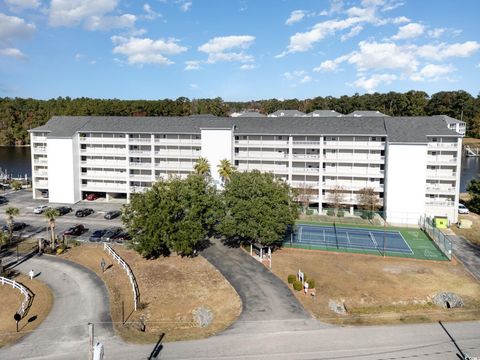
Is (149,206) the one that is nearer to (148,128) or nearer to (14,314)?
(14,314)

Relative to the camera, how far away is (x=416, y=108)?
145 metres

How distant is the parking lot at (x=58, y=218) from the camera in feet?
186

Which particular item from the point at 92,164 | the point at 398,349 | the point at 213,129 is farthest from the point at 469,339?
the point at 92,164

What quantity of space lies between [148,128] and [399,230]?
46.4m

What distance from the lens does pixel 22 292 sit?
37062mm

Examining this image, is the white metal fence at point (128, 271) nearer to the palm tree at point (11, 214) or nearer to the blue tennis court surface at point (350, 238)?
the palm tree at point (11, 214)

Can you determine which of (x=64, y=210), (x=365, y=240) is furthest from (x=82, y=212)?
(x=365, y=240)

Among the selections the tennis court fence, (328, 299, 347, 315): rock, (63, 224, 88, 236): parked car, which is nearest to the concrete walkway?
(328, 299, 347, 315): rock

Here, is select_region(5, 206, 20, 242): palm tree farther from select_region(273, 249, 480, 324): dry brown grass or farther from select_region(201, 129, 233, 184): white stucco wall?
select_region(273, 249, 480, 324): dry brown grass

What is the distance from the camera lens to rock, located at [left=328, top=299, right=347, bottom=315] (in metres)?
33.4

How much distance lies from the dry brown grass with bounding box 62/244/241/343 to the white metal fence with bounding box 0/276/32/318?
6925 mm

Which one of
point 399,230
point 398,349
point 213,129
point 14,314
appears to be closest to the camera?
point 398,349

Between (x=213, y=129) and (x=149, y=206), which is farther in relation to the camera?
Result: (x=213, y=129)

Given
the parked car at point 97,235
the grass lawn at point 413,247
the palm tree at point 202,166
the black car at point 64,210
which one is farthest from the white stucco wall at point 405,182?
the black car at point 64,210
